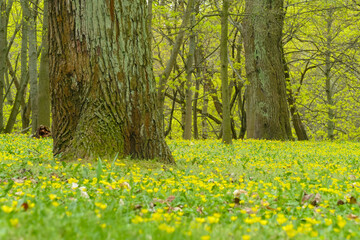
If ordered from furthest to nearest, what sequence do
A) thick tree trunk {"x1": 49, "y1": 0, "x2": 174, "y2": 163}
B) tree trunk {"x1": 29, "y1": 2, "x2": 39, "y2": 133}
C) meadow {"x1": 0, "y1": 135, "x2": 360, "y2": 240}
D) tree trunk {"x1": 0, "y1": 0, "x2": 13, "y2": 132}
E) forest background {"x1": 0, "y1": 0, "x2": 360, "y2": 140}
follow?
tree trunk {"x1": 0, "y1": 0, "x2": 13, "y2": 132} < tree trunk {"x1": 29, "y1": 2, "x2": 39, "y2": 133} < forest background {"x1": 0, "y1": 0, "x2": 360, "y2": 140} < thick tree trunk {"x1": 49, "y1": 0, "x2": 174, "y2": 163} < meadow {"x1": 0, "y1": 135, "x2": 360, "y2": 240}

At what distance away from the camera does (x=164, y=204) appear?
10.5 feet

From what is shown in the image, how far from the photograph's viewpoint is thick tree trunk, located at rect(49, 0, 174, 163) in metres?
5.16

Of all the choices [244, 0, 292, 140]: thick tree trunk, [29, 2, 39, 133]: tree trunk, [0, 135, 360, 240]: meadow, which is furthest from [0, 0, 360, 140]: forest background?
[0, 135, 360, 240]: meadow

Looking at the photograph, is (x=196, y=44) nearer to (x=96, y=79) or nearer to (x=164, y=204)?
(x=96, y=79)

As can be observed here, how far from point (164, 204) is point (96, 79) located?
2.65 meters

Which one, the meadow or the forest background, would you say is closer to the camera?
Answer: the meadow

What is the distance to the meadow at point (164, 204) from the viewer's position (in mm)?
1966

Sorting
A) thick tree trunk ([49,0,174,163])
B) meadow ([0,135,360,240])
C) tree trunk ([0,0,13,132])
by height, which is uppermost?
tree trunk ([0,0,13,132])

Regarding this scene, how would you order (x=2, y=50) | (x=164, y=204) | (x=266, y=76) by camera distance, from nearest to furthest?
(x=164, y=204) < (x=266, y=76) < (x=2, y=50)

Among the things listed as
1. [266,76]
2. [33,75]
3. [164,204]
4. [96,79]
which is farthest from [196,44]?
[164,204]

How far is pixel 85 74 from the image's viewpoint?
203 inches

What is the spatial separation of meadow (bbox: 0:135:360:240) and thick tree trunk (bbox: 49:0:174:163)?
0.39 metres

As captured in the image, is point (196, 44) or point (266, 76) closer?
point (266, 76)

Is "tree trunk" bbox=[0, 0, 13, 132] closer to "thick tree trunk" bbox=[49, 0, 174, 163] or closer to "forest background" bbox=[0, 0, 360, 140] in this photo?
"forest background" bbox=[0, 0, 360, 140]
